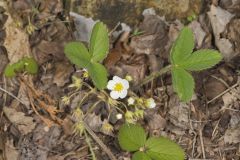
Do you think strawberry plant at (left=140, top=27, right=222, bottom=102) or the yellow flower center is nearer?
strawberry plant at (left=140, top=27, right=222, bottom=102)

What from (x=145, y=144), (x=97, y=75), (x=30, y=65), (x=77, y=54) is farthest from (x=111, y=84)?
(x=30, y=65)

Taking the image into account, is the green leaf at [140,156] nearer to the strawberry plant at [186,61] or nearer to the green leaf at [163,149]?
the green leaf at [163,149]

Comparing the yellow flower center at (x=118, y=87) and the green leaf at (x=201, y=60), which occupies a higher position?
the green leaf at (x=201, y=60)

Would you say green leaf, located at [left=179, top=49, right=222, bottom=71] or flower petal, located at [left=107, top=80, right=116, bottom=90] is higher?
green leaf, located at [left=179, top=49, right=222, bottom=71]

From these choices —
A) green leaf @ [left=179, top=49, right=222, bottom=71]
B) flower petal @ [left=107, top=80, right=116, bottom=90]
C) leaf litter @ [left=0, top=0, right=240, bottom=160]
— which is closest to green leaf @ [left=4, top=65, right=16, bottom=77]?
leaf litter @ [left=0, top=0, right=240, bottom=160]

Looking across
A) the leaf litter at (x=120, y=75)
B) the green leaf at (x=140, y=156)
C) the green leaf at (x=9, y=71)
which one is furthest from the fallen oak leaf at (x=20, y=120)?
the green leaf at (x=140, y=156)

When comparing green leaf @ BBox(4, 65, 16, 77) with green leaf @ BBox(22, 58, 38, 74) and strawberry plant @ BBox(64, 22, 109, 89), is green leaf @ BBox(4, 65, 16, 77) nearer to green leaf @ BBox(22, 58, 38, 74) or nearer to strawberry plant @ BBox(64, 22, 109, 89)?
green leaf @ BBox(22, 58, 38, 74)

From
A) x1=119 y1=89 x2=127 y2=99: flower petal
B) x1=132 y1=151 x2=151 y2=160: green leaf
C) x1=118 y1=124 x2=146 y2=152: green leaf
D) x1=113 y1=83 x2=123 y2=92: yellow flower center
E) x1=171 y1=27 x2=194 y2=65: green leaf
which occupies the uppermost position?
x1=171 y1=27 x2=194 y2=65: green leaf

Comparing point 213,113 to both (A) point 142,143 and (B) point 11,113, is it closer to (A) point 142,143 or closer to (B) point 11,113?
(A) point 142,143
